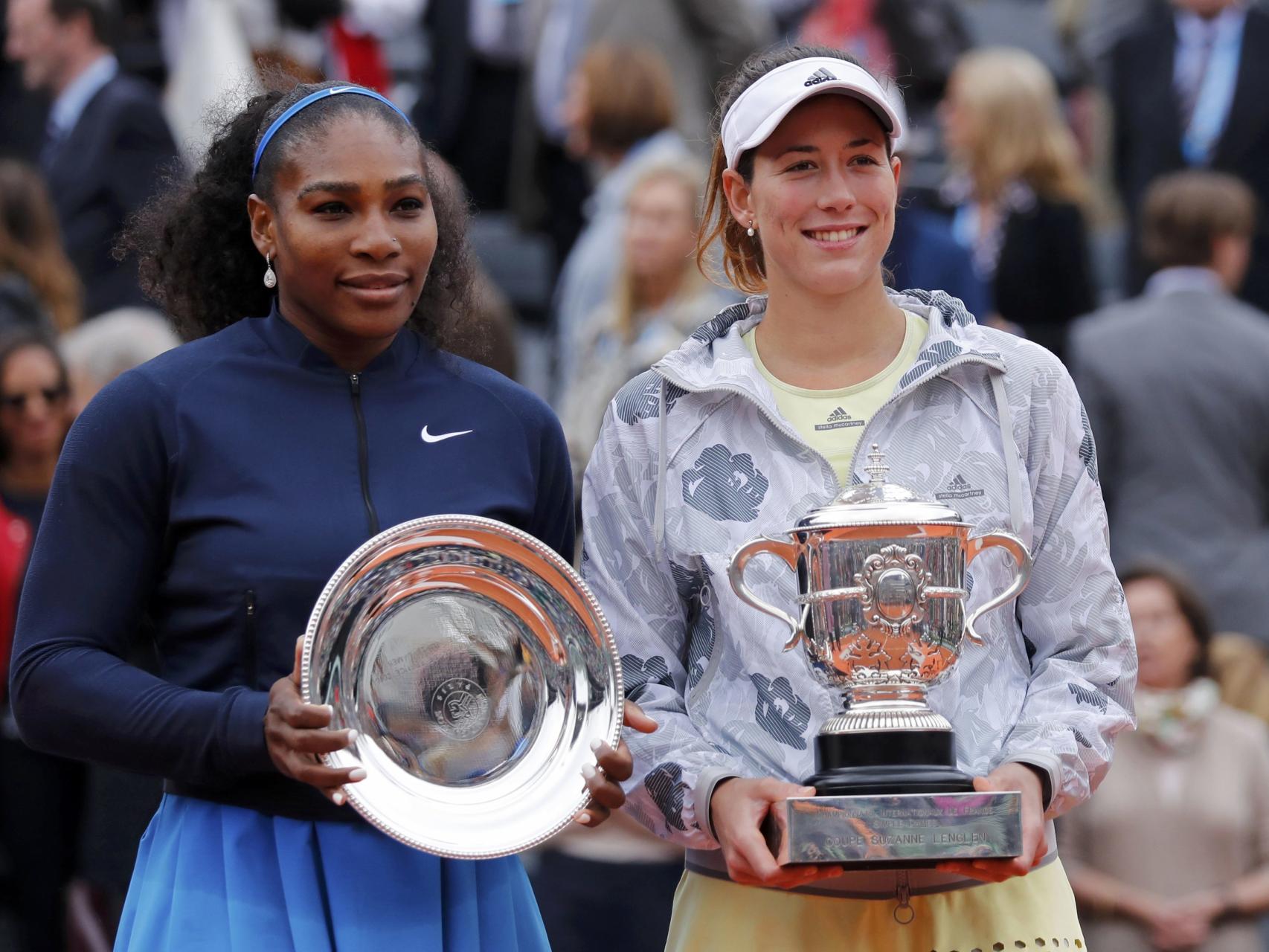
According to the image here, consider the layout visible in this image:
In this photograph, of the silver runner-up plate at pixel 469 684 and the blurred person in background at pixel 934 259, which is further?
the blurred person in background at pixel 934 259

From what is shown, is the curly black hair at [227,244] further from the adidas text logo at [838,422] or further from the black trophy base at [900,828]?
the black trophy base at [900,828]

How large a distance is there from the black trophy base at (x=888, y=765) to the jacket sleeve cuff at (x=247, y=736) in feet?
2.38

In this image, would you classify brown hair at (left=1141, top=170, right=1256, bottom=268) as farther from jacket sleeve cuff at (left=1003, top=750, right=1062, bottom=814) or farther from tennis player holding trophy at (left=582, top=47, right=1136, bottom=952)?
jacket sleeve cuff at (left=1003, top=750, right=1062, bottom=814)

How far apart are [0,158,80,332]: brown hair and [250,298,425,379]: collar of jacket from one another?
13.0 feet

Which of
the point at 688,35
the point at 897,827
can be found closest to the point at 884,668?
the point at 897,827

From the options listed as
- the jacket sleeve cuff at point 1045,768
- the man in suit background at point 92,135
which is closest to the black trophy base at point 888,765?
the jacket sleeve cuff at point 1045,768

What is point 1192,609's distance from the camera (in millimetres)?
5926

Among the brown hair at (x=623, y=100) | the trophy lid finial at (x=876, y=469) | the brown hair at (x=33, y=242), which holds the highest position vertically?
the brown hair at (x=623, y=100)

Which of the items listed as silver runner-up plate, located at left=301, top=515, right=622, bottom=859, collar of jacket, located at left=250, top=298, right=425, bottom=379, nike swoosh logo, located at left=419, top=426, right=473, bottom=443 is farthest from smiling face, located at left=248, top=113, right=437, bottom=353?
silver runner-up plate, located at left=301, top=515, right=622, bottom=859

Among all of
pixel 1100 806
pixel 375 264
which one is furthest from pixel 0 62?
pixel 375 264

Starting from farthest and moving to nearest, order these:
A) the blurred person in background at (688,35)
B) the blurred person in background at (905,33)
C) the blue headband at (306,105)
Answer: the blurred person in background at (905,33)
the blurred person in background at (688,35)
the blue headband at (306,105)

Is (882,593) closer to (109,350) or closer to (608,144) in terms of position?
(109,350)

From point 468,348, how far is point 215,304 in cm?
40

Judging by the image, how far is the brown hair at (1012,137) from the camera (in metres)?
7.07
